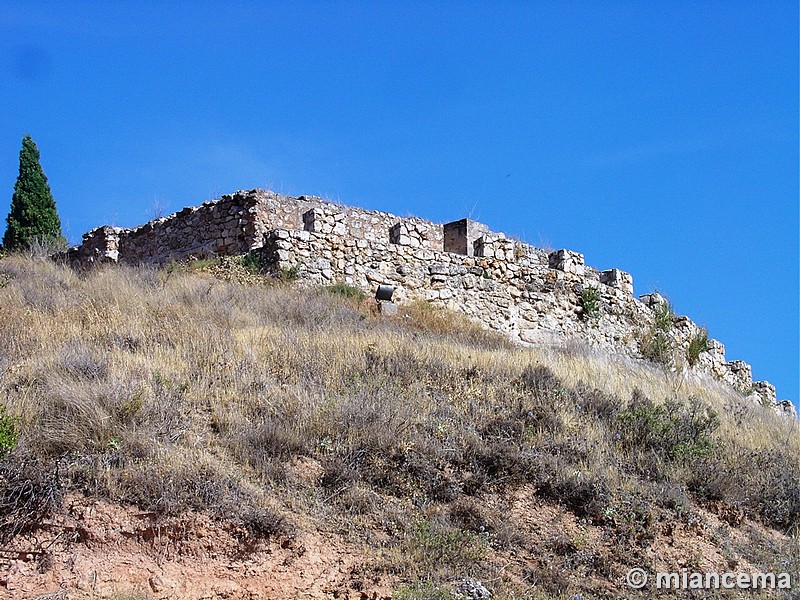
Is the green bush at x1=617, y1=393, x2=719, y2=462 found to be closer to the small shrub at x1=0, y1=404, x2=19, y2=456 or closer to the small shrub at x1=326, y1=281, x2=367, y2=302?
the small shrub at x1=326, y1=281, x2=367, y2=302

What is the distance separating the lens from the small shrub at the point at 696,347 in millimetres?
18906

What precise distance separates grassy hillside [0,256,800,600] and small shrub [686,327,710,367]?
6.62 meters

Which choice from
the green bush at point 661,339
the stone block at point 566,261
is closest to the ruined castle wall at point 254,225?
the stone block at point 566,261

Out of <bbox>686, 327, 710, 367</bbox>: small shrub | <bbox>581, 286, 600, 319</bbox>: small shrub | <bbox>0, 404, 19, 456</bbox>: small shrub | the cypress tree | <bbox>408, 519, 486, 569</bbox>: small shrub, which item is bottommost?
<bbox>408, 519, 486, 569</bbox>: small shrub

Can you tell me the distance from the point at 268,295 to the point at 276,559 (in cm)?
764

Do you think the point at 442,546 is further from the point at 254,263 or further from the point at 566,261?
the point at 566,261

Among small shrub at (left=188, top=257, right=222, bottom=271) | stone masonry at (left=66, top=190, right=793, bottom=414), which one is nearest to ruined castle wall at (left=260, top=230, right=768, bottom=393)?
stone masonry at (left=66, top=190, right=793, bottom=414)

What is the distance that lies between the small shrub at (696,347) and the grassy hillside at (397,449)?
6615 mm

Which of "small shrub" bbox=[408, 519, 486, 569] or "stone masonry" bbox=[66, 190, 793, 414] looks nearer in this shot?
"small shrub" bbox=[408, 519, 486, 569]

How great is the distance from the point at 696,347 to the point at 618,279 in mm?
2161

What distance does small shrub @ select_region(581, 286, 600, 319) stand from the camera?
1827 centimetres

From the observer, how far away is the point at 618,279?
19.3 m

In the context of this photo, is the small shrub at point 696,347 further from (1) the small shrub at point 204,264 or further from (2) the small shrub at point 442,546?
(2) the small shrub at point 442,546

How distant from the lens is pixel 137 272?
15945mm
